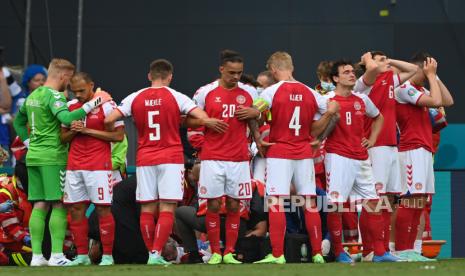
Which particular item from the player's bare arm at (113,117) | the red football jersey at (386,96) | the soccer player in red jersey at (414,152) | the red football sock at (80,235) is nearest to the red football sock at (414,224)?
the soccer player in red jersey at (414,152)

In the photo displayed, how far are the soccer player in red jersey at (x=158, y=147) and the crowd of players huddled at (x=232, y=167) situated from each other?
0.04 feet

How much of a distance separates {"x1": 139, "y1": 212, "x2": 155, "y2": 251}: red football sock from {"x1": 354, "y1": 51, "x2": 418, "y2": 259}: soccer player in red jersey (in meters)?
2.16

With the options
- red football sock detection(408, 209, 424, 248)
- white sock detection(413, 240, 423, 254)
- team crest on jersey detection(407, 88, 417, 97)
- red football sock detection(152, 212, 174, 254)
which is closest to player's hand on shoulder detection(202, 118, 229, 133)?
red football sock detection(152, 212, 174, 254)

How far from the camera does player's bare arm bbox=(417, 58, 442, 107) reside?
13094mm

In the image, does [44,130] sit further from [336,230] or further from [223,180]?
[336,230]

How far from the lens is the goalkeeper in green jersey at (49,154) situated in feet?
42.3

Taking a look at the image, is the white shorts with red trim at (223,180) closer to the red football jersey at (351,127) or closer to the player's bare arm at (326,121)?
the player's bare arm at (326,121)

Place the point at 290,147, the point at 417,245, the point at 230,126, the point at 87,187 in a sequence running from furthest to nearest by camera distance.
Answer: the point at 417,245 → the point at 87,187 → the point at 230,126 → the point at 290,147

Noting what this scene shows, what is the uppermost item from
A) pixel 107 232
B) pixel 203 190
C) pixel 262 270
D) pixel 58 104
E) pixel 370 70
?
pixel 370 70

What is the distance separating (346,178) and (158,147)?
1927 mm

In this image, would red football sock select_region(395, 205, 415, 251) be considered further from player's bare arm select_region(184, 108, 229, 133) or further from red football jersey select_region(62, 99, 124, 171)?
red football jersey select_region(62, 99, 124, 171)

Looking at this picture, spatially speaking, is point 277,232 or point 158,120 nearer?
point 277,232

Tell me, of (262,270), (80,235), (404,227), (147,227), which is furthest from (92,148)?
(404,227)

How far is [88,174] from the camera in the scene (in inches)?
508
